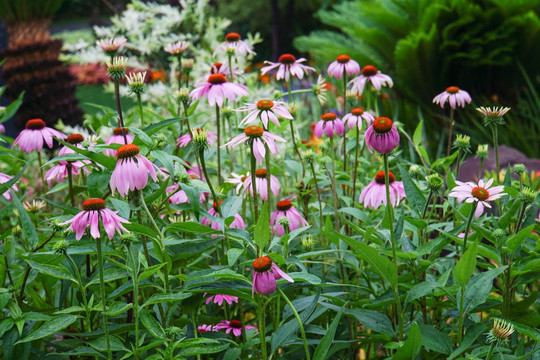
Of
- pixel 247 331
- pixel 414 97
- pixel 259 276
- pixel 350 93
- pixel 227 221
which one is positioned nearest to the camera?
pixel 259 276

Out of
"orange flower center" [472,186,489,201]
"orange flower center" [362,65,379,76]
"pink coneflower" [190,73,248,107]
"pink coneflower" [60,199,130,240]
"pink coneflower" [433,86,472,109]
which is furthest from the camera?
"orange flower center" [362,65,379,76]

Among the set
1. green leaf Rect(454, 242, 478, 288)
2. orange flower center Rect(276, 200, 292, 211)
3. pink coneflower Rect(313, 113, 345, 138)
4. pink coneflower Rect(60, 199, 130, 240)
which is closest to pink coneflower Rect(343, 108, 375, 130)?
pink coneflower Rect(313, 113, 345, 138)

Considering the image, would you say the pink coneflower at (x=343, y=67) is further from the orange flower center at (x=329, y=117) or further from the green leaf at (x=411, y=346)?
the green leaf at (x=411, y=346)

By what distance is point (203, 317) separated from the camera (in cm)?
118

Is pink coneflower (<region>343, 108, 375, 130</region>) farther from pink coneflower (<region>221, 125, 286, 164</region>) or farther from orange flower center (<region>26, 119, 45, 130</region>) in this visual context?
orange flower center (<region>26, 119, 45, 130</region>)

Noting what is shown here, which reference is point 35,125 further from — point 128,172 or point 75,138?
point 128,172

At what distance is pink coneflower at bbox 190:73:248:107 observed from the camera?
1.26 metres

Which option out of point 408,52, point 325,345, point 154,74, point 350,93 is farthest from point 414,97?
point 325,345

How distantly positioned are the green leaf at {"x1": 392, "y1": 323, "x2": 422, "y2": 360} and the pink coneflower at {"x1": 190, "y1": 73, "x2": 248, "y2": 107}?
64 centimetres

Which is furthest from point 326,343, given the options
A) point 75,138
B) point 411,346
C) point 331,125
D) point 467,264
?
point 75,138

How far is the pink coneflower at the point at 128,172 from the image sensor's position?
897 mm

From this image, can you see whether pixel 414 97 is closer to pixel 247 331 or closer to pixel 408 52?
pixel 408 52

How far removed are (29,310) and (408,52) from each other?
11.1 feet

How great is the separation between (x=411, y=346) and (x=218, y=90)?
2.34 feet
